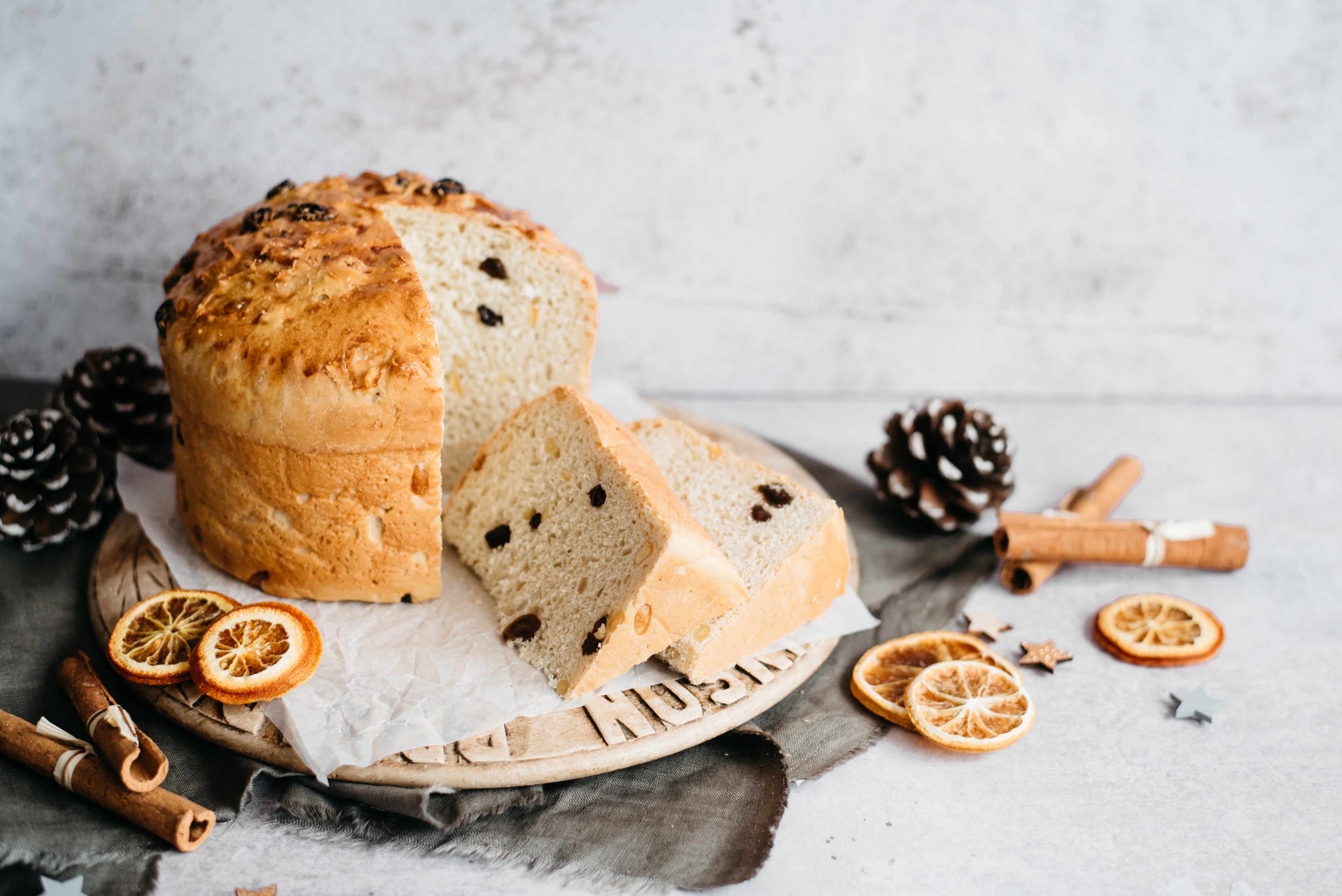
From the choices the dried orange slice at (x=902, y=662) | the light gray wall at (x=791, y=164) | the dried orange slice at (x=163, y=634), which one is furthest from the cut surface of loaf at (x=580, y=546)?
the light gray wall at (x=791, y=164)

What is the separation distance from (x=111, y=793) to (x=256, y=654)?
14.6 inches

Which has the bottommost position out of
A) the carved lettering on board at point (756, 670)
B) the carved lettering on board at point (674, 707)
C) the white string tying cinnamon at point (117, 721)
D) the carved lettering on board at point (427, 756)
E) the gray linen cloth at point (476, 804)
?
the gray linen cloth at point (476, 804)

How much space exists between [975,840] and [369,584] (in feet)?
5.25

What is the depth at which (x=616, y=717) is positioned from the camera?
210 cm

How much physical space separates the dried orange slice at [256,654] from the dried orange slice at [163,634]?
9cm

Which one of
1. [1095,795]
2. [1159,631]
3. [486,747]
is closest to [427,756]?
[486,747]

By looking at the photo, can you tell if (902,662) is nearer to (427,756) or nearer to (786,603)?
(786,603)

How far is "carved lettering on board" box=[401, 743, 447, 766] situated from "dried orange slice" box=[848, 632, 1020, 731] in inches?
40.6

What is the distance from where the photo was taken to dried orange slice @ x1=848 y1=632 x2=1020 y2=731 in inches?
90.8

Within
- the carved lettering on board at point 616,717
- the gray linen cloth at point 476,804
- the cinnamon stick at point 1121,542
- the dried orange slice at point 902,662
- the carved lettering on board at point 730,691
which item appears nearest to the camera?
the gray linen cloth at point 476,804

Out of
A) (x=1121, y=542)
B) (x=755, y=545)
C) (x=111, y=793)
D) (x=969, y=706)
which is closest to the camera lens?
(x=111, y=793)

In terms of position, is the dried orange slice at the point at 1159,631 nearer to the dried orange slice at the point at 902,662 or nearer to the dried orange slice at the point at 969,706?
the dried orange slice at the point at 902,662

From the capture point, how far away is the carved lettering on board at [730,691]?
2.17 meters

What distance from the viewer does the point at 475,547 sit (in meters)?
2.63
